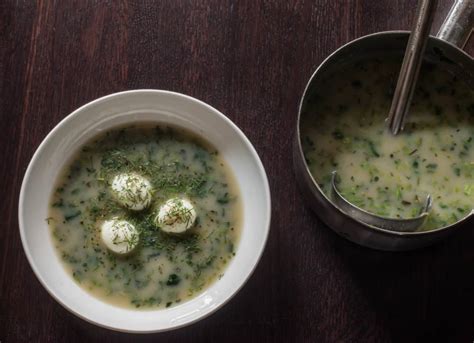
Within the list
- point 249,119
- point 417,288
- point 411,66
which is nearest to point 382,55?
point 411,66

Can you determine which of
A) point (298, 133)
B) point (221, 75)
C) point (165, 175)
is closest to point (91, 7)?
point (221, 75)

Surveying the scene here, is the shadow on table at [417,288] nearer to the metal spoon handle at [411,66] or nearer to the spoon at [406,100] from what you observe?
the spoon at [406,100]

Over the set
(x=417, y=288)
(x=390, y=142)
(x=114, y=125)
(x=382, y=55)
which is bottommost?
(x=417, y=288)

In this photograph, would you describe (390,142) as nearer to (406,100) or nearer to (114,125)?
(406,100)

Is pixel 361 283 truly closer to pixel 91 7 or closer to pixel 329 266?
pixel 329 266

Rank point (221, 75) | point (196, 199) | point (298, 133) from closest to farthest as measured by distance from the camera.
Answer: point (298, 133) < point (196, 199) < point (221, 75)
